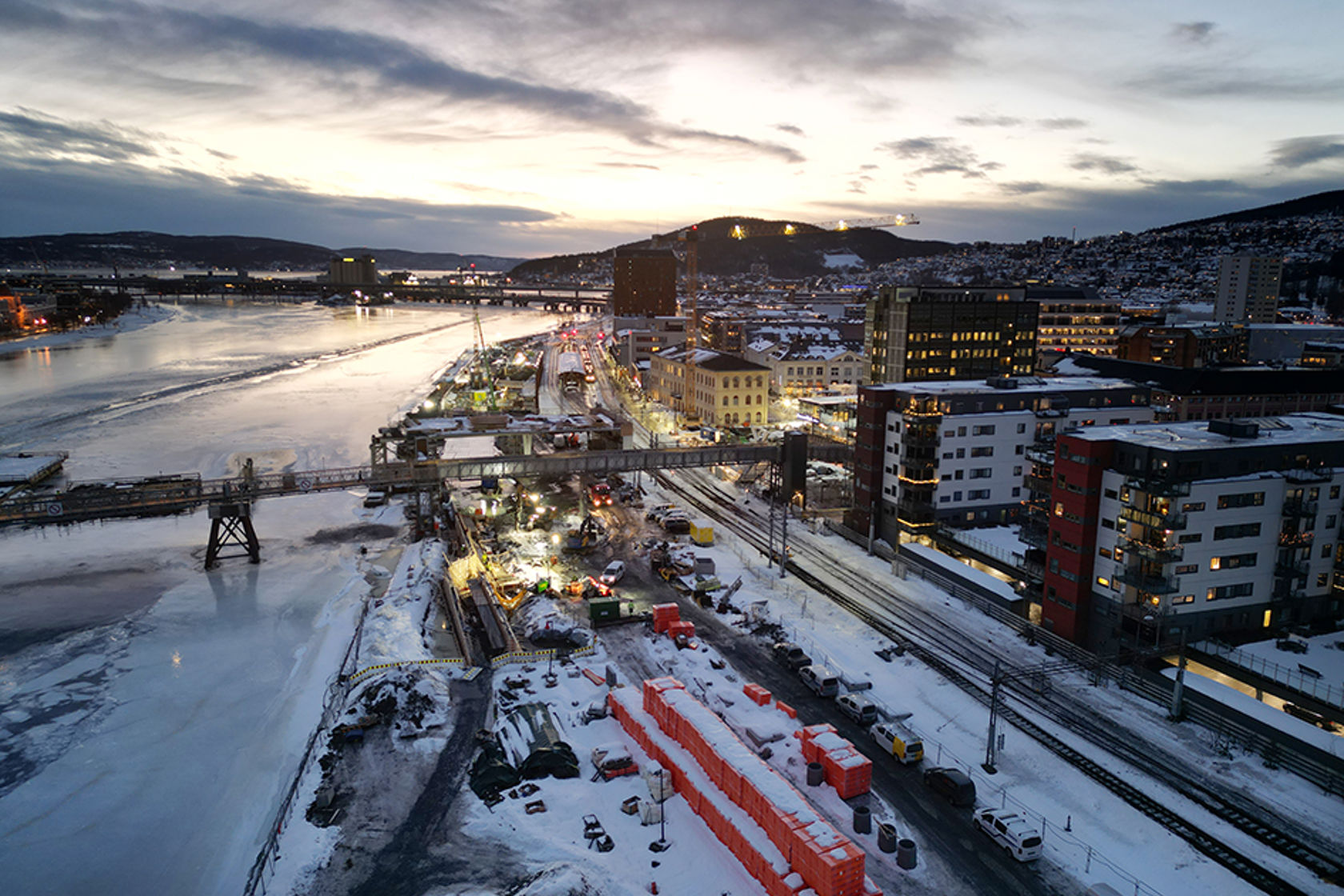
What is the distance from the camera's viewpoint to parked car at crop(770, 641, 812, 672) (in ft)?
120

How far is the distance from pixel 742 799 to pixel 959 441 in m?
34.3

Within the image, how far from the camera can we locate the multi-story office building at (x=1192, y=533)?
1380 inches

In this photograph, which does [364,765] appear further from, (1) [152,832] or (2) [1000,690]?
(2) [1000,690]

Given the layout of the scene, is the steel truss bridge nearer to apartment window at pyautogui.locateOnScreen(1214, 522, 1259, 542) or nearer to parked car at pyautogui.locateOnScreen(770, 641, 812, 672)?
parked car at pyautogui.locateOnScreen(770, 641, 812, 672)

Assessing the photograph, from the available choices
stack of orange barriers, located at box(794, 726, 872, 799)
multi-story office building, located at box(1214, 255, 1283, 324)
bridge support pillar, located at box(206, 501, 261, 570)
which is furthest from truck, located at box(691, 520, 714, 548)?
multi-story office building, located at box(1214, 255, 1283, 324)

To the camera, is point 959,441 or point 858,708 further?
point 959,441

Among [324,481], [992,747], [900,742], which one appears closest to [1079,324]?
[992,747]

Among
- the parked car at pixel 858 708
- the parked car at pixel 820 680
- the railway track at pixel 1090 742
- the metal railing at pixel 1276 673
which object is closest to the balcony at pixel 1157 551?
the metal railing at pixel 1276 673

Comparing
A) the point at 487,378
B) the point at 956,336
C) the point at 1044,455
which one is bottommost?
the point at 487,378

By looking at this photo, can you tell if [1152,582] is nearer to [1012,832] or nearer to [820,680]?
[820,680]

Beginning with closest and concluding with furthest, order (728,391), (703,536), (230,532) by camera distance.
A: (230,532), (703,536), (728,391)

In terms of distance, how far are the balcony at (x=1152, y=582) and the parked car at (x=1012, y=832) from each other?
14.5 meters

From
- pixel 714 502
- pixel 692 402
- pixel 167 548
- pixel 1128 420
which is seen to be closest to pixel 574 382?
pixel 692 402

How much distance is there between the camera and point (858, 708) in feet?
105
